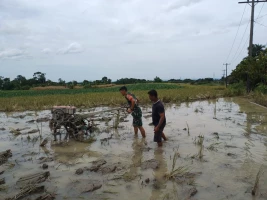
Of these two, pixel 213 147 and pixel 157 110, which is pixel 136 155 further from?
pixel 213 147

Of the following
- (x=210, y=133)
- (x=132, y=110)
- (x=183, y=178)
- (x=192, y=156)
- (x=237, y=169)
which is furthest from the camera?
(x=210, y=133)

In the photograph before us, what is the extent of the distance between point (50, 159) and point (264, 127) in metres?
6.56

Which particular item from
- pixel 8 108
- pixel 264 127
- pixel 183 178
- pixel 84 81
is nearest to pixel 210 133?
pixel 264 127

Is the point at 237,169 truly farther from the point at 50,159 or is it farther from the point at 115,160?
the point at 50,159

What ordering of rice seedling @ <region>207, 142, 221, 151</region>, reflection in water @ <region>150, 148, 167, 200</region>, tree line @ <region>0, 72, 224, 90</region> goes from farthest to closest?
1. tree line @ <region>0, 72, 224, 90</region>
2. rice seedling @ <region>207, 142, 221, 151</region>
3. reflection in water @ <region>150, 148, 167, 200</region>

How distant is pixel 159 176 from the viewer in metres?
4.26

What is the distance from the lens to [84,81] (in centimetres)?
6119

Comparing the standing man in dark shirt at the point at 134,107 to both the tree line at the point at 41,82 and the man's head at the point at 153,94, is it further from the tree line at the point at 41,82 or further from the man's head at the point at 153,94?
the tree line at the point at 41,82

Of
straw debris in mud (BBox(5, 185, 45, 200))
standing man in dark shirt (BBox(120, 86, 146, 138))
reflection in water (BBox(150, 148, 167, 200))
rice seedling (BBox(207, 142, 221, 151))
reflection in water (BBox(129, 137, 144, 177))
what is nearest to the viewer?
straw debris in mud (BBox(5, 185, 45, 200))

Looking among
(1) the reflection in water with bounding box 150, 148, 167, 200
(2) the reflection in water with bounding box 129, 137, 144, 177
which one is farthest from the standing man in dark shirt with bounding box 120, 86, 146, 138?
(1) the reflection in water with bounding box 150, 148, 167, 200

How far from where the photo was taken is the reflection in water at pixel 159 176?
3623 mm

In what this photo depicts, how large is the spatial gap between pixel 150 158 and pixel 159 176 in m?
1.02

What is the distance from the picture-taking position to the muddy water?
3.70 meters

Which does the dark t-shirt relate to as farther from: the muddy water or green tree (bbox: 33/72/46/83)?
green tree (bbox: 33/72/46/83)
